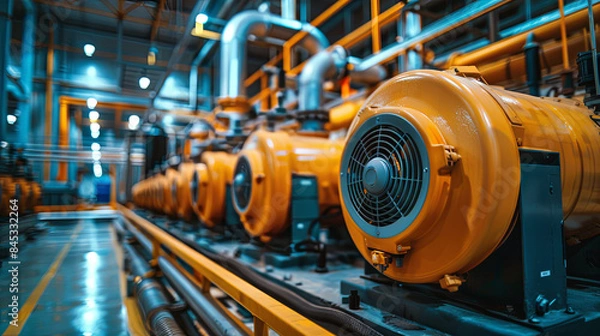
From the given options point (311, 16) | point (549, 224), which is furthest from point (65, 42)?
point (311, 16)

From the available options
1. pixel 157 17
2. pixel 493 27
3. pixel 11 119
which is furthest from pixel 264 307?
pixel 493 27

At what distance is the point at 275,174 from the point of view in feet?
10.4

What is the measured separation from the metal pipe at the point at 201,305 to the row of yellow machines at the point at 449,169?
0.92 metres

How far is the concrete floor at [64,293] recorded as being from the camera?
170 centimetres

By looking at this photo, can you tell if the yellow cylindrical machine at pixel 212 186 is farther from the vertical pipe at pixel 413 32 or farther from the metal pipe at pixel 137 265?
the vertical pipe at pixel 413 32

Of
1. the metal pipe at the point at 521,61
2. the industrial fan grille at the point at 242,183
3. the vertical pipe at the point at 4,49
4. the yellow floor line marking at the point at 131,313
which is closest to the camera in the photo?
the vertical pipe at the point at 4,49

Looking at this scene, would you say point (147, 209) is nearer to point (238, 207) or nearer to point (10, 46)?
point (238, 207)

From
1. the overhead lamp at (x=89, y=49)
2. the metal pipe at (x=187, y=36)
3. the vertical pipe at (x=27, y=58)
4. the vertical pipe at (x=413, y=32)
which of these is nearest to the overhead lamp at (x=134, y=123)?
the metal pipe at (x=187, y=36)

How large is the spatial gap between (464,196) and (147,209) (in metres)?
10.4

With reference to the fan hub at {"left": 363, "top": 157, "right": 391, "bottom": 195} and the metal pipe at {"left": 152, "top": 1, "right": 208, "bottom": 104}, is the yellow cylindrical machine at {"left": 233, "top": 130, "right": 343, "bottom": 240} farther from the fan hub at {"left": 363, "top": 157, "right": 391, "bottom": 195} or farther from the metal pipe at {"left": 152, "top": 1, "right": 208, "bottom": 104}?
the metal pipe at {"left": 152, "top": 1, "right": 208, "bottom": 104}

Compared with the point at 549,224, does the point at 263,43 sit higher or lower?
higher

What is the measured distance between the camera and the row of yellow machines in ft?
4.24

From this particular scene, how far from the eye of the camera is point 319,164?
11.1ft

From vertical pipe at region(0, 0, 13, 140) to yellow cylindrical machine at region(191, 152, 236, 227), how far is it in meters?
3.01
